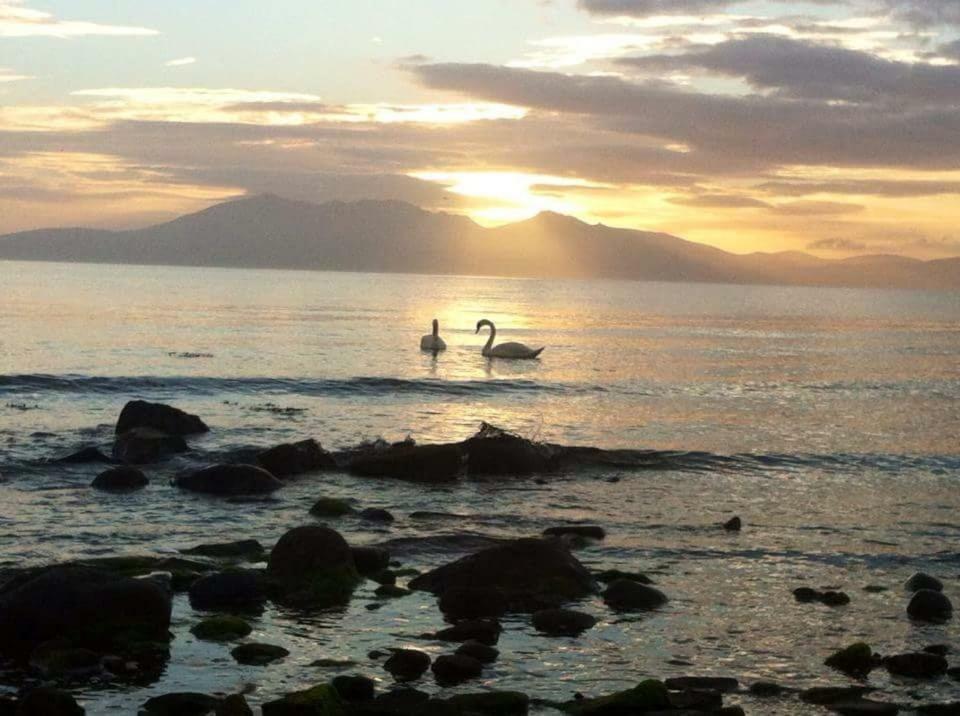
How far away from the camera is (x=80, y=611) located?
13.2 m

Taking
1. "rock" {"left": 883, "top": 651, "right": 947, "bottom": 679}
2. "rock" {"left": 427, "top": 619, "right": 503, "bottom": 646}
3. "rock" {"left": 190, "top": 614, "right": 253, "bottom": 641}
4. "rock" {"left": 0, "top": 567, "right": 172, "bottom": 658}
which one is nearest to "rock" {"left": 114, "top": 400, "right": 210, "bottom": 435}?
"rock" {"left": 0, "top": 567, "right": 172, "bottom": 658}

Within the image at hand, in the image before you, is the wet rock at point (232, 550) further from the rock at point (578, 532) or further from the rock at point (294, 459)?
the rock at point (294, 459)

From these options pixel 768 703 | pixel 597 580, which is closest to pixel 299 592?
pixel 597 580

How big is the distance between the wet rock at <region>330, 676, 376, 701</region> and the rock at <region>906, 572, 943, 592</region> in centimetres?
875

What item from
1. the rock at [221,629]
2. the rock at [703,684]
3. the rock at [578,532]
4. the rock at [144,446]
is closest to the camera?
the rock at [703,684]

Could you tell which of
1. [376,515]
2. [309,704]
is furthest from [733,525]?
[309,704]

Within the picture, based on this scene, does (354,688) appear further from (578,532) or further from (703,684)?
(578,532)

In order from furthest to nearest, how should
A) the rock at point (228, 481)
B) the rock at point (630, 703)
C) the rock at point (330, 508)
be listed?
the rock at point (228, 481) → the rock at point (330, 508) → the rock at point (630, 703)

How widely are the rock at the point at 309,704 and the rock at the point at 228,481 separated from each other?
11564 millimetres

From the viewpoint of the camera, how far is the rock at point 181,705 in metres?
11.1

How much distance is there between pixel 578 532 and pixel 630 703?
8310mm

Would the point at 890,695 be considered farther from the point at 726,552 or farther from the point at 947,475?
the point at 947,475

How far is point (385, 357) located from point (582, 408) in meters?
22.0

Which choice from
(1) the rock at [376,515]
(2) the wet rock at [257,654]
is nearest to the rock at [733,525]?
(1) the rock at [376,515]
